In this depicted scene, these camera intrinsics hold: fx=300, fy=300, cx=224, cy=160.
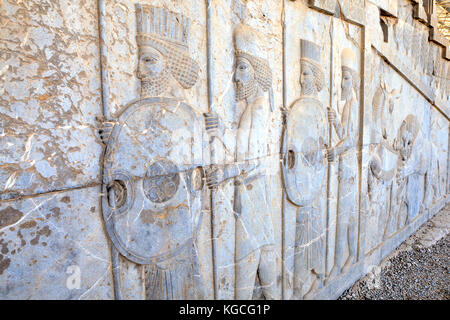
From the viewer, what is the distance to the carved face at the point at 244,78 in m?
2.33

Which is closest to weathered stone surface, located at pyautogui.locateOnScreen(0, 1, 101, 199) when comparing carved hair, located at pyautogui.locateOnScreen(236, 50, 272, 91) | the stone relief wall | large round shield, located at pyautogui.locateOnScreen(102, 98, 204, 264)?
the stone relief wall

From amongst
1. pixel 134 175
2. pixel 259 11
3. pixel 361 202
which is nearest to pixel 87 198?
pixel 134 175

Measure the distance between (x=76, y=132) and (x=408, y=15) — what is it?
5.31 meters

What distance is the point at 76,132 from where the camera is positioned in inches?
60.6

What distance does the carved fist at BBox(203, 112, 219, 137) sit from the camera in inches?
83.6

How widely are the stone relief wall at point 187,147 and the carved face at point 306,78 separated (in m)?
0.02

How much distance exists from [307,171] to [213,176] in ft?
4.14

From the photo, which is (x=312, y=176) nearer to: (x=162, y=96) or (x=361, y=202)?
(x=361, y=202)

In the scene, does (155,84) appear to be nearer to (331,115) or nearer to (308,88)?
(308,88)

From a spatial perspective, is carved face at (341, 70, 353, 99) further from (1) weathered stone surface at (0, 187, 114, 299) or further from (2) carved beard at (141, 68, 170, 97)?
(1) weathered stone surface at (0, 187, 114, 299)

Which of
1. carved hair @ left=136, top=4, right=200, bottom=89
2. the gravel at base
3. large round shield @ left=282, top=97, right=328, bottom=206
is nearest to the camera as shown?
carved hair @ left=136, top=4, right=200, bottom=89

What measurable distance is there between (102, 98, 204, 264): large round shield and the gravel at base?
2741 mm

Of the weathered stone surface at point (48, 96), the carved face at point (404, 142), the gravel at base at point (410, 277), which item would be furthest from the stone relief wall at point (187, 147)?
the carved face at point (404, 142)

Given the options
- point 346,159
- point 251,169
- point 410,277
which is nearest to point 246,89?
point 251,169
